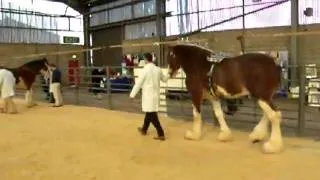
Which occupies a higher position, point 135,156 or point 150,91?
point 150,91

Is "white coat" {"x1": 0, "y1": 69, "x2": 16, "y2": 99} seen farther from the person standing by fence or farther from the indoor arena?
the person standing by fence

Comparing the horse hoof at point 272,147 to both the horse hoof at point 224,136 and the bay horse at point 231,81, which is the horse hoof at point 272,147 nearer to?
the bay horse at point 231,81

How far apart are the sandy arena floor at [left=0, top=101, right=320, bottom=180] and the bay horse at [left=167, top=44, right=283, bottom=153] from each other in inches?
10.8

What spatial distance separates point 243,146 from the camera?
293 inches

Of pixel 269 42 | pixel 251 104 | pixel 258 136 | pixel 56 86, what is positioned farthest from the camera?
pixel 269 42

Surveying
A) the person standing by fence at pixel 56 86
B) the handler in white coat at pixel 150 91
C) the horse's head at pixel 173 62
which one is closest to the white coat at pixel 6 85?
the person standing by fence at pixel 56 86

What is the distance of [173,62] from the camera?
8656mm

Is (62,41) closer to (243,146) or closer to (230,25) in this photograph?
(230,25)

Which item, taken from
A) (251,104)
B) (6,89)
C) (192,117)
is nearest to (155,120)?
(192,117)

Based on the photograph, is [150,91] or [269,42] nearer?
[150,91]

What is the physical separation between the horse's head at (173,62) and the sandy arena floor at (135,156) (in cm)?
120

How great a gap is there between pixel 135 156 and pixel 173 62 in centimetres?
241

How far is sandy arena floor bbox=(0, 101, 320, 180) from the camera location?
5848 millimetres

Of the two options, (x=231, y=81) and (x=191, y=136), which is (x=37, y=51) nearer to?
(x=191, y=136)
